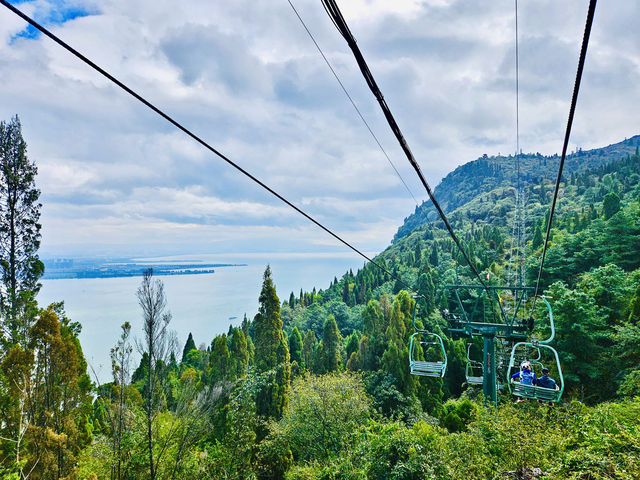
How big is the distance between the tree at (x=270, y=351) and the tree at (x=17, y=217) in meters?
10.1

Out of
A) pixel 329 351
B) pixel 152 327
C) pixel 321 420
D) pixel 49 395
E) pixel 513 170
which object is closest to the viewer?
pixel 49 395

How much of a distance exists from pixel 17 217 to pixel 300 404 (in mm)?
12420

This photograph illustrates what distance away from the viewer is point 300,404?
13.6 m

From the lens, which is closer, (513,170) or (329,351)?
(329,351)

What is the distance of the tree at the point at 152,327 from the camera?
845 centimetres

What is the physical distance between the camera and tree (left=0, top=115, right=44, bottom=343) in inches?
390

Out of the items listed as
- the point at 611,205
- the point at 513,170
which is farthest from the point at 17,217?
the point at 513,170

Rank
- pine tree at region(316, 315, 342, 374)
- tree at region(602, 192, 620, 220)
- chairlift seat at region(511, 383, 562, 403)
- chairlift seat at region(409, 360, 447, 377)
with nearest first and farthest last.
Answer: chairlift seat at region(511, 383, 562, 403) → chairlift seat at region(409, 360, 447, 377) → pine tree at region(316, 315, 342, 374) → tree at region(602, 192, 620, 220)

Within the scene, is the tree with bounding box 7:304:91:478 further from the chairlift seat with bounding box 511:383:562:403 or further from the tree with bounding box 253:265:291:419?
the chairlift seat with bounding box 511:383:562:403

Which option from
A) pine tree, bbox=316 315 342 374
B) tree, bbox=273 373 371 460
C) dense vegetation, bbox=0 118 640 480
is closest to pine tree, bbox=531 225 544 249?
dense vegetation, bbox=0 118 640 480

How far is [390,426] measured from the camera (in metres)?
8.11

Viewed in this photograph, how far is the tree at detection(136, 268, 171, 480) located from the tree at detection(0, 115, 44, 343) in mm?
4155

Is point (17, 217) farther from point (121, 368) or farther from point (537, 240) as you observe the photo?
point (537, 240)

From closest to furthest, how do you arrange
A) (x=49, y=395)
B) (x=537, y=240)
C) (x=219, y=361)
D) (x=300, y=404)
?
1. (x=49, y=395)
2. (x=300, y=404)
3. (x=219, y=361)
4. (x=537, y=240)
